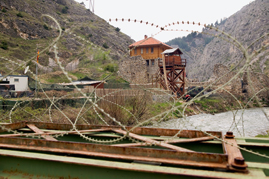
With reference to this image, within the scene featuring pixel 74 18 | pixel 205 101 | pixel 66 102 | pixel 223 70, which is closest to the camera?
pixel 66 102

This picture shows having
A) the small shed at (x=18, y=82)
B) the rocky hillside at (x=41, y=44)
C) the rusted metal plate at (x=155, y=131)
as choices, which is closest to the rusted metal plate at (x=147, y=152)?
the rusted metal plate at (x=155, y=131)

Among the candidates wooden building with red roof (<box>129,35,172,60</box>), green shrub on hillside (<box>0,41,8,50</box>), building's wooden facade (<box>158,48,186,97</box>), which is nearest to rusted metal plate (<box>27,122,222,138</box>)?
building's wooden facade (<box>158,48,186,97</box>)

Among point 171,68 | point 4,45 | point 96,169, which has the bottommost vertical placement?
point 96,169

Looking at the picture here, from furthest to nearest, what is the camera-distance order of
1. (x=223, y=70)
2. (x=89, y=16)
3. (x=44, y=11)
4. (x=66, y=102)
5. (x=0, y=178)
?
(x=89, y=16), (x=44, y=11), (x=223, y=70), (x=66, y=102), (x=0, y=178)

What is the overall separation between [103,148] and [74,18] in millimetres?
75001

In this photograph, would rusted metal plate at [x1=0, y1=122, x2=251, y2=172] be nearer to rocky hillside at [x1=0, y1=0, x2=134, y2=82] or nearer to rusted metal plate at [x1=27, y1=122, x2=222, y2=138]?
rusted metal plate at [x1=27, y1=122, x2=222, y2=138]

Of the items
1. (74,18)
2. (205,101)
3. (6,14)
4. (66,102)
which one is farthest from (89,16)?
(66,102)

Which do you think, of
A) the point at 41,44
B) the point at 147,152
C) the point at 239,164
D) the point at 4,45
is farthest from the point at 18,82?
the point at 41,44

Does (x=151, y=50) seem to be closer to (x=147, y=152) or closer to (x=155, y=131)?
(x=155, y=131)

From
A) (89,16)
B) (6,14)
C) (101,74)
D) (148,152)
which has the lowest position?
(148,152)

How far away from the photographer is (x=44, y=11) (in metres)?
60.9

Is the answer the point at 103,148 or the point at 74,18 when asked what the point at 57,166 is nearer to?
the point at 103,148

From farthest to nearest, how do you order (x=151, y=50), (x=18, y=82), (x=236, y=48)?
(x=236, y=48) → (x=151, y=50) → (x=18, y=82)

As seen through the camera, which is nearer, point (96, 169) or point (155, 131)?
point (96, 169)
